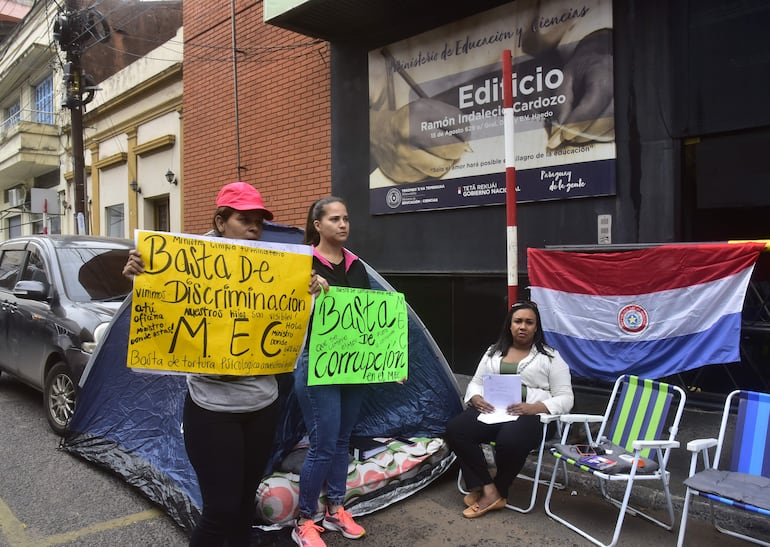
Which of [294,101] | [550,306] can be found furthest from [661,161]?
[294,101]

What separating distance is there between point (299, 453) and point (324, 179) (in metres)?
5.63

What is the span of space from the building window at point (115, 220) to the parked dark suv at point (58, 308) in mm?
8884

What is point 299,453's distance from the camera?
11.6 feet

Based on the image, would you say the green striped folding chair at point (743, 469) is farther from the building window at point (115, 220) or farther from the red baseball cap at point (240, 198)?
the building window at point (115, 220)

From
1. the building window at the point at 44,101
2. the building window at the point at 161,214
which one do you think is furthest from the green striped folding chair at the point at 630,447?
the building window at the point at 44,101

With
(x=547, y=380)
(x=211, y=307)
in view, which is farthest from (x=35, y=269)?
(x=547, y=380)

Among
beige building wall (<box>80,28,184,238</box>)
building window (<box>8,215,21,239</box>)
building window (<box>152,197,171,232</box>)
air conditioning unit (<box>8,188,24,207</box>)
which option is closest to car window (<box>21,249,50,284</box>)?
beige building wall (<box>80,28,184,238</box>)

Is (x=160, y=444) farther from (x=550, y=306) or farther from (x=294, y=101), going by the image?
(x=294, y=101)

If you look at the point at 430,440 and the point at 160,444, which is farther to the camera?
the point at 430,440

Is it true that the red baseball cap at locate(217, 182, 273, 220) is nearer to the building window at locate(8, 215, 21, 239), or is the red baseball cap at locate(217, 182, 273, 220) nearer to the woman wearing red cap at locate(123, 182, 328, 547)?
the woman wearing red cap at locate(123, 182, 328, 547)

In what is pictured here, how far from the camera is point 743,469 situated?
311 centimetres

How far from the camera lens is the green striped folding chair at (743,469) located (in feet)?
9.22

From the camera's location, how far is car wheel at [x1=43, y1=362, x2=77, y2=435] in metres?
4.86

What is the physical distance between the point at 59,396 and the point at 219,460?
355cm
